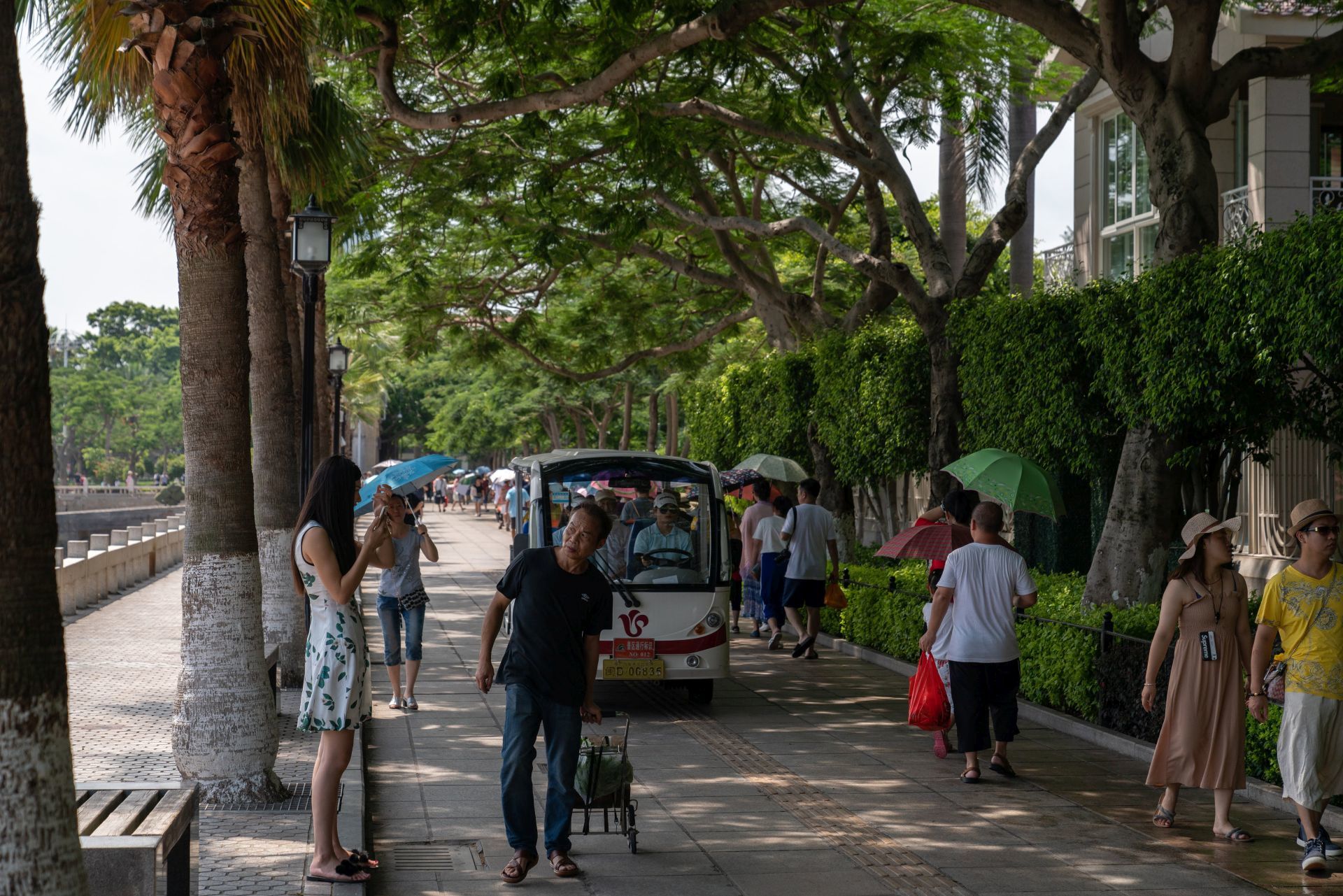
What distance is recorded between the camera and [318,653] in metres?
6.75

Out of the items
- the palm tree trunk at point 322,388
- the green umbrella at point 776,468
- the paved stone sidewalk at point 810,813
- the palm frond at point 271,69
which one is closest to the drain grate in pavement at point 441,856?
the paved stone sidewalk at point 810,813

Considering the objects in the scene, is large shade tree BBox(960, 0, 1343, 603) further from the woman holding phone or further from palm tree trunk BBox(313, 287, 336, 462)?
palm tree trunk BBox(313, 287, 336, 462)

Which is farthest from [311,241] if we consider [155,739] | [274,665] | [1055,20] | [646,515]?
[1055,20]

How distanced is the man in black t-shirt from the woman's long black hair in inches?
31.7

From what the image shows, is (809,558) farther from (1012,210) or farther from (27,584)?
(27,584)

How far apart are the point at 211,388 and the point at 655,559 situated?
534cm

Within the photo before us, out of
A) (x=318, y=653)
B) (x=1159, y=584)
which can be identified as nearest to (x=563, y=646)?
(x=318, y=653)

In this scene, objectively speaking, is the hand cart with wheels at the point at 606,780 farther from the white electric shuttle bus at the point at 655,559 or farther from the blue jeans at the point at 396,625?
the blue jeans at the point at 396,625

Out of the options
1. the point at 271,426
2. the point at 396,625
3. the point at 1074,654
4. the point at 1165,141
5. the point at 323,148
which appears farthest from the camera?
the point at 323,148

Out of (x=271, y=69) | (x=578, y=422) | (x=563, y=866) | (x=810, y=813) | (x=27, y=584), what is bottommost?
(x=810, y=813)

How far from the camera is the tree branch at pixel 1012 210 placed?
53.6 ft

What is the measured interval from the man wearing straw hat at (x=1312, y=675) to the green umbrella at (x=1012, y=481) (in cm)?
461

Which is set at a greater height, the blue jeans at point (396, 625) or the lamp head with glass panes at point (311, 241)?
the lamp head with glass panes at point (311, 241)

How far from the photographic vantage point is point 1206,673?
806cm
